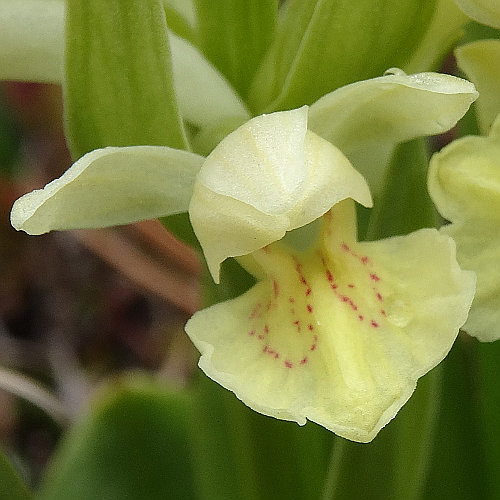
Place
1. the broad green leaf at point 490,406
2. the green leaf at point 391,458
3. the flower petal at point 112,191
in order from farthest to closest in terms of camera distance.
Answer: the broad green leaf at point 490,406 < the green leaf at point 391,458 < the flower petal at point 112,191

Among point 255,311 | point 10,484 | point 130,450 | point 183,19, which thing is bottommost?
point 130,450

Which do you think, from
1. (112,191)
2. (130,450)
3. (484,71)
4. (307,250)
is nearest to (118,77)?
(112,191)

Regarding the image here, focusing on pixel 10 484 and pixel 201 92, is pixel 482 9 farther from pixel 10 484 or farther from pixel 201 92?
pixel 10 484

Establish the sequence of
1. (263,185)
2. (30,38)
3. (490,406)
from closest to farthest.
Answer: (263,185) < (30,38) < (490,406)

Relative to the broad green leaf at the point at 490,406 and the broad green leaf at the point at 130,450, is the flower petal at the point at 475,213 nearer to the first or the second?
the broad green leaf at the point at 490,406

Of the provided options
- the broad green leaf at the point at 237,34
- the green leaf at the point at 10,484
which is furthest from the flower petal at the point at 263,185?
the green leaf at the point at 10,484

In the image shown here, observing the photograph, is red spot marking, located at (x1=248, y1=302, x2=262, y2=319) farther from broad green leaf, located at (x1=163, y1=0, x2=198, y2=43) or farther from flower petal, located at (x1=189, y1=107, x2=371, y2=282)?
broad green leaf, located at (x1=163, y1=0, x2=198, y2=43)
